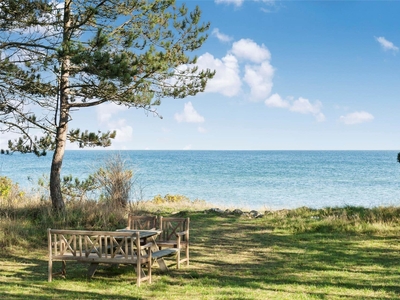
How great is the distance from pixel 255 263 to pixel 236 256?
734 mm

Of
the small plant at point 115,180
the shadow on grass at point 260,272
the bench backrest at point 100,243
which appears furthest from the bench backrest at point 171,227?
the small plant at point 115,180

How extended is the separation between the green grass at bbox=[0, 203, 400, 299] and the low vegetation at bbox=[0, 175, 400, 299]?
1cm

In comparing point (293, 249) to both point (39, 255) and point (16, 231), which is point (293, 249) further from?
point (16, 231)

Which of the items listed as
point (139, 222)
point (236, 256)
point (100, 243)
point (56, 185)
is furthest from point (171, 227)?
point (56, 185)

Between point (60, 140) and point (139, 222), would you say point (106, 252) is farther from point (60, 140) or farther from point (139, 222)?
point (60, 140)

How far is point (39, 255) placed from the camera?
9438 millimetres

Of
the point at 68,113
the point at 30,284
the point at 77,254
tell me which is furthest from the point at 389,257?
the point at 68,113

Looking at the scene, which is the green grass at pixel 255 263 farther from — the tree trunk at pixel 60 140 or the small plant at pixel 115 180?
the small plant at pixel 115 180

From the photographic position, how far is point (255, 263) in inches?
339

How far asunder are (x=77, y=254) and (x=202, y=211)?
8.61 metres

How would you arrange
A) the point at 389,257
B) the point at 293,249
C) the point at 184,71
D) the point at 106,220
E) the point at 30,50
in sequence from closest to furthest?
the point at 389,257, the point at 293,249, the point at 30,50, the point at 106,220, the point at 184,71

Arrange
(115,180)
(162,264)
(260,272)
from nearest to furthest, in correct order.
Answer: (162,264)
(260,272)
(115,180)

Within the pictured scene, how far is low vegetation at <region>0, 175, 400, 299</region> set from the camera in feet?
→ 21.3

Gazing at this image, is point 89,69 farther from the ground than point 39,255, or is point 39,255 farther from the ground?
point 89,69
